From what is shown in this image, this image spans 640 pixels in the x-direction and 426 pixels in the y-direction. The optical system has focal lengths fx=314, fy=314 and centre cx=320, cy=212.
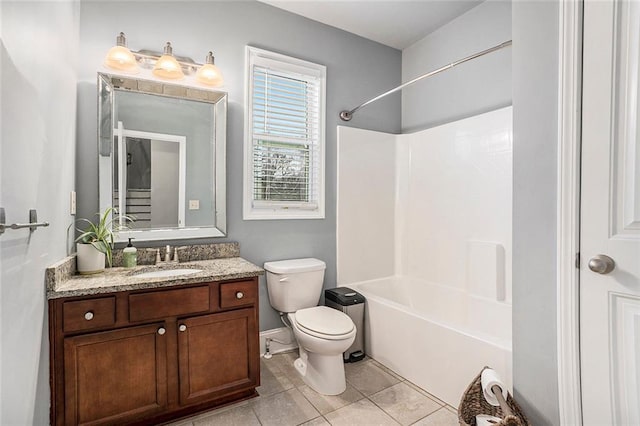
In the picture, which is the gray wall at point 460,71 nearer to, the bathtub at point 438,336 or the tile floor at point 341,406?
the bathtub at point 438,336

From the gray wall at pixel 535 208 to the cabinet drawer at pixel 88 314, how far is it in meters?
1.85

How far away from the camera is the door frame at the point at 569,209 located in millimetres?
1171

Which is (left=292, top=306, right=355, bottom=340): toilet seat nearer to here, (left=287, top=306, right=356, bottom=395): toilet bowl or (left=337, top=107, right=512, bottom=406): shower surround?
(left=287, top=306, right=356, bottom=395): toilet bowl

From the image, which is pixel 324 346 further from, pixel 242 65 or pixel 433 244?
pixel 242 65

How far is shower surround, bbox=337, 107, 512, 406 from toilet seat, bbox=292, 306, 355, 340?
41 cm

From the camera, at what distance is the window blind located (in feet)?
8.04

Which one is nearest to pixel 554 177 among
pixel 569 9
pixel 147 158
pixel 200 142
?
pixel 569 9

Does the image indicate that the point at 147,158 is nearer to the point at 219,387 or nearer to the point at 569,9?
the point at 219,387

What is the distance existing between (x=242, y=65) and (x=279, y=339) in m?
2.14

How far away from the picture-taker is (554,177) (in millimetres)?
1222

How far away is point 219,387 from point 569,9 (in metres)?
2.37

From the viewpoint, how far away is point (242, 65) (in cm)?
235

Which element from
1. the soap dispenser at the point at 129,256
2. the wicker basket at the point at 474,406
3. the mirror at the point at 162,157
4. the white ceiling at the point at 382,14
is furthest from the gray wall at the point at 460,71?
the soap dispenser at the point at 129,256

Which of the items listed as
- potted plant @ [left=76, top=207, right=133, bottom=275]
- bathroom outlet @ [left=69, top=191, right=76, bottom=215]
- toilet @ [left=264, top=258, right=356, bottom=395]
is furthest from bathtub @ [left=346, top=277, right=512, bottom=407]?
bathroom outlet @ [left=69, top=191, right=76, bottom=215]
